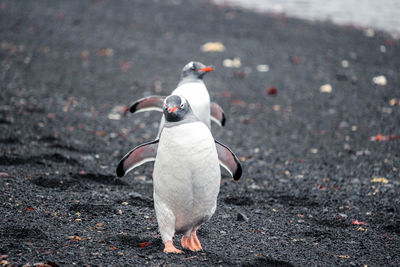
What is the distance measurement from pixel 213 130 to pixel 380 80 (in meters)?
3.48

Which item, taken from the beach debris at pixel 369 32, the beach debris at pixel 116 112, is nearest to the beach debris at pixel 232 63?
the beach debris at pixel 116 112

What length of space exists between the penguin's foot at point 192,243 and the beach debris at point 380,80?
242 inches

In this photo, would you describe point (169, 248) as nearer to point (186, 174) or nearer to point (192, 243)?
point (192, 243)

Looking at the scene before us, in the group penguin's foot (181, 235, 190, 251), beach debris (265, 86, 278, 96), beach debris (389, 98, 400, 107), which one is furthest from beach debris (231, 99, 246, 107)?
penguin's foot (181, 235, 190, 251)

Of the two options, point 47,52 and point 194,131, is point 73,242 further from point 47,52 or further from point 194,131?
point 47,52

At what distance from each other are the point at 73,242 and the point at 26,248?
0.35 m

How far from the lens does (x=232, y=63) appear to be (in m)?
9.59

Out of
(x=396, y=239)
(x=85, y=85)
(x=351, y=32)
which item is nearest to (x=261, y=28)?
(x=351, y=32)

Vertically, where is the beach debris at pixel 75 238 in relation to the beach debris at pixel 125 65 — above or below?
above

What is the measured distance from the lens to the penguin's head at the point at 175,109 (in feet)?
11.2

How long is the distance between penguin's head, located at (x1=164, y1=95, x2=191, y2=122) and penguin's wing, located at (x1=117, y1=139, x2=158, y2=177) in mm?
554

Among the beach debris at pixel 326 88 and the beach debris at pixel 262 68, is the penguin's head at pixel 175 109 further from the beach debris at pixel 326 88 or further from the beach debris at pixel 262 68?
the beach debris at pixel 262 68

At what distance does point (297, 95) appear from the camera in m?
8.49

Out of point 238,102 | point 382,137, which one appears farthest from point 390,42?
point 382,137
